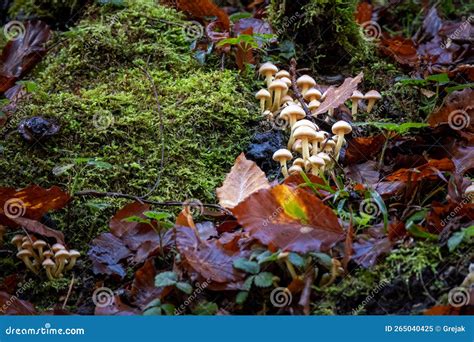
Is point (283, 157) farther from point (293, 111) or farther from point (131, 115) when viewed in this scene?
point (131, 115)

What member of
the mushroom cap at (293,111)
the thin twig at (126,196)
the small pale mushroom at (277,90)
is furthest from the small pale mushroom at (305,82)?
the thin twig at (126,196)

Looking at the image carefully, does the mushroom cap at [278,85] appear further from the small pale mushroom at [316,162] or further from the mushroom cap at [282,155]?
the small pale mushroom at [316,162]

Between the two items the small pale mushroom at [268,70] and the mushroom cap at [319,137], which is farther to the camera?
the small pale mushroom at [268,70]

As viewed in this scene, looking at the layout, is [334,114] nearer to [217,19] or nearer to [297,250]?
[217,19]

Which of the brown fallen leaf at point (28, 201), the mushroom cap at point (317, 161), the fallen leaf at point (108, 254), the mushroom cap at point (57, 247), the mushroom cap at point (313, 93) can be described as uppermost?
the brown fallen leaf at point (28, 201)

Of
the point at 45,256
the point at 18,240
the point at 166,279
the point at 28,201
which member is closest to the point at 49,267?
the point at 45,256

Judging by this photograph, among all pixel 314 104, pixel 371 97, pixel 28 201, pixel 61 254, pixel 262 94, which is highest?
pixel 28 201
